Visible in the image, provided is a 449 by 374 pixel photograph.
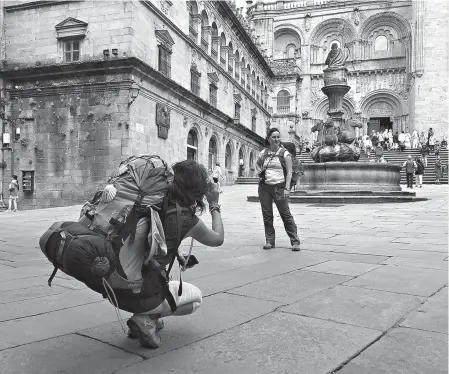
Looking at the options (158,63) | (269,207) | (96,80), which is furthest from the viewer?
(158,63)

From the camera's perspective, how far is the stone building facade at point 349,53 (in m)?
47.9

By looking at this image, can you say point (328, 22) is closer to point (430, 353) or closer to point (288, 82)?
point (288, 82)

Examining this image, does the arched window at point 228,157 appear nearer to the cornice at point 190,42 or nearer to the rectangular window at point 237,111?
the rectangular window at point 237,111

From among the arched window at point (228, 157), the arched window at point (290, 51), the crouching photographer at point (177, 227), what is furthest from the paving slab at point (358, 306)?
the arched window at point (290, 51)

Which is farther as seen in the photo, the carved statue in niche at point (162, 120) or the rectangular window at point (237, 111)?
the rectangular window at point (237, 111)

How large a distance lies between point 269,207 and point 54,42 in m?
15.9

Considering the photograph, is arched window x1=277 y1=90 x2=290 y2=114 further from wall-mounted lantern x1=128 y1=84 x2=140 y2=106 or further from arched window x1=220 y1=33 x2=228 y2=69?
wall-mounted lantern x1=128 y1=84 x2=140 y2=106

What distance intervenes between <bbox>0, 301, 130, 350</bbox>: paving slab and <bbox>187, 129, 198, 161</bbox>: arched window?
20.7 m

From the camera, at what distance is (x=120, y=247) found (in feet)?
8.17

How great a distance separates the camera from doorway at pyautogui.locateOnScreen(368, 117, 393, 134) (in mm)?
48844

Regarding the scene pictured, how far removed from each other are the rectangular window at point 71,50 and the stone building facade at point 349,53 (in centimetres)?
3306

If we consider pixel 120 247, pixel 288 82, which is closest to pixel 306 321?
pixel 120 247

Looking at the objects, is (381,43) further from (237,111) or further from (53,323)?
(53,323)

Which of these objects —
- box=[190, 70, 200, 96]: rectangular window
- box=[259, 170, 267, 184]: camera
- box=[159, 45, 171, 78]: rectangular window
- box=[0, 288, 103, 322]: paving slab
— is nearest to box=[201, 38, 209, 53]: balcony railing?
box=[190, 70, 200, 96]: rectangular window
